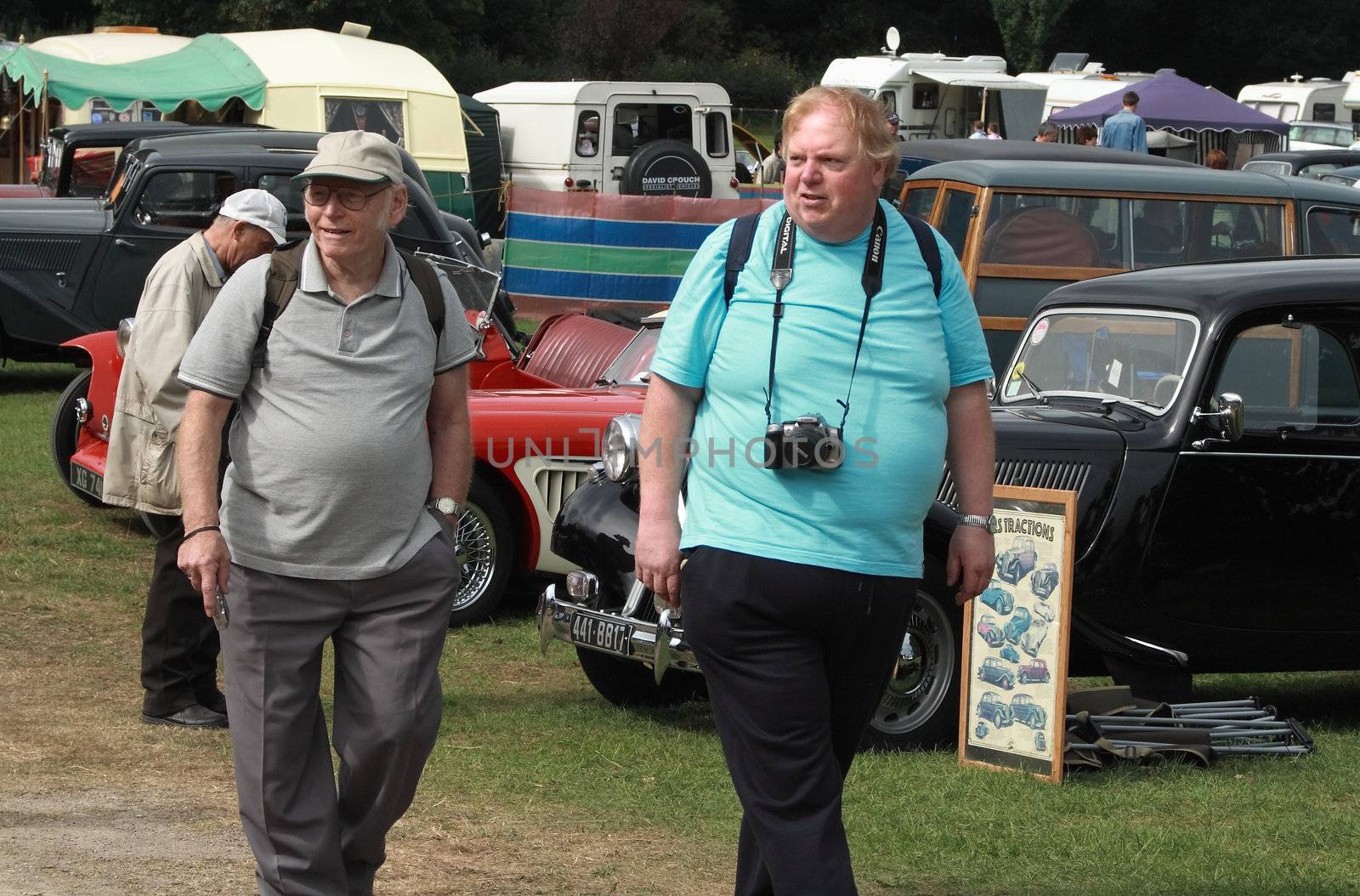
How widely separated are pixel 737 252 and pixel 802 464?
46 centimetres

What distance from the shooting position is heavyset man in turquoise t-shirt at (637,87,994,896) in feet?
11.0

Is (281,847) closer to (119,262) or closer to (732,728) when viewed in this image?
(732,728)

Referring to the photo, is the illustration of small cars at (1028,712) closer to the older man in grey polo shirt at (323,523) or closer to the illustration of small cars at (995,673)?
the illustration of small cars at (995,673)

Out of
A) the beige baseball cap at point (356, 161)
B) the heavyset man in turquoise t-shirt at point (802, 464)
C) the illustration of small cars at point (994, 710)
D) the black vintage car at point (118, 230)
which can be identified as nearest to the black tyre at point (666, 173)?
the black vintage car at point (118, 230)

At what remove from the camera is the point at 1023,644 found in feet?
19.3

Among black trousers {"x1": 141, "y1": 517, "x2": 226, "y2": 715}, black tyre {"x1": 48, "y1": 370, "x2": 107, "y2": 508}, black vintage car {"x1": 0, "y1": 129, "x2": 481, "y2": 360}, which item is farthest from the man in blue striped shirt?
black trousers {"x1": 141, "y1": 517, "x2": 226, "y2": 715}

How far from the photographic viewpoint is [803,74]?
59.3m

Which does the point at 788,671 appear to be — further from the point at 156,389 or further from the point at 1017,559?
the point at 156,389

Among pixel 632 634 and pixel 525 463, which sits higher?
pixel 525 463

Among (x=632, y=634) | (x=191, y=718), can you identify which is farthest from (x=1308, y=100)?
(x=191, y=718)

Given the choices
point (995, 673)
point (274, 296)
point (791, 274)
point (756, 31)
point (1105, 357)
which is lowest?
point (995, 673)

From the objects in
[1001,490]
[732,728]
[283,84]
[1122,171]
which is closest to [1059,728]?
[1001,490]

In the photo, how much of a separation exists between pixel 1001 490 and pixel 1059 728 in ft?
2.63

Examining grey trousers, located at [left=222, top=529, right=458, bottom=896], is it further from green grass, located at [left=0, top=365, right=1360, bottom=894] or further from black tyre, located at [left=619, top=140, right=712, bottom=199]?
black tyre, located at [left=619, top=140, right=712, bottom=199]
